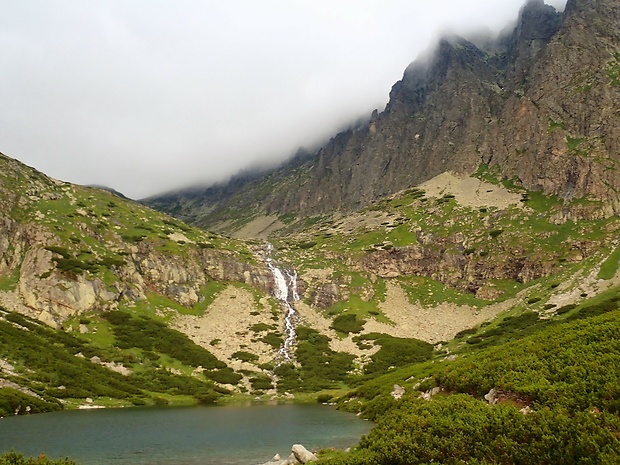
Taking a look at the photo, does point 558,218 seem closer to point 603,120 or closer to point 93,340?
point 603,120

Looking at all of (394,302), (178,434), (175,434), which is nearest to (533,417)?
(178,434)

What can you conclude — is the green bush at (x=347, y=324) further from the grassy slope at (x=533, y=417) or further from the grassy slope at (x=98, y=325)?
the grassy slope at (x=533, y=417)

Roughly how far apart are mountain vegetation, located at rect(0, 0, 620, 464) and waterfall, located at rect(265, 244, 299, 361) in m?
0.79

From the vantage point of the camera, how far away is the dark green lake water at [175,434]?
30.7 m

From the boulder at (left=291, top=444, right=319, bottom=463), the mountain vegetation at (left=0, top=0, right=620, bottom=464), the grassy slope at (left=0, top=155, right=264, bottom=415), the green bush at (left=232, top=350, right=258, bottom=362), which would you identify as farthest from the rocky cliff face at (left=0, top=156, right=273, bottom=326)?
the boulder at (left=291, top=444, right=319, bottom=463)

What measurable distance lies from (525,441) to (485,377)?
40.0 ft

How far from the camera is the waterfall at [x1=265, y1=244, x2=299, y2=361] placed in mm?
105906

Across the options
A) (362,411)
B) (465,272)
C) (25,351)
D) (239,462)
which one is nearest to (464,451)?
(239,462)

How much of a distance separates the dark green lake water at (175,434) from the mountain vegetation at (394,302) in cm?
674

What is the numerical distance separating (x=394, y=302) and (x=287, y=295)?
3352 centimetres

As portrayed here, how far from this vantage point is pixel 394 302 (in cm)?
13062

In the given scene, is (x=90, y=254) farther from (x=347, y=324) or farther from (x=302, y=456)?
(x=302, y=456)

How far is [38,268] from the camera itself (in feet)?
335

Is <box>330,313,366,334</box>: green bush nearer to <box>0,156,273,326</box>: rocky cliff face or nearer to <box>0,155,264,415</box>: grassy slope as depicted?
<box>0,156,273,326</box>: rocky cliff face
